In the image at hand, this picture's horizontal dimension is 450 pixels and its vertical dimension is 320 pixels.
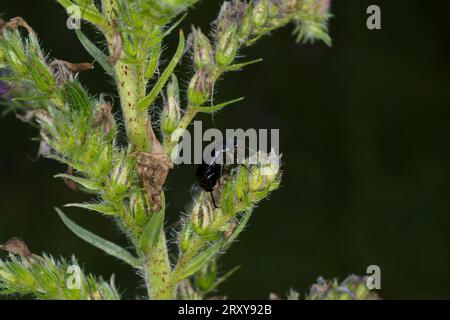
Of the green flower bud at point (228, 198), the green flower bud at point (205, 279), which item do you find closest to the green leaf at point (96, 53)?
the green flower bud at point (228, 198)

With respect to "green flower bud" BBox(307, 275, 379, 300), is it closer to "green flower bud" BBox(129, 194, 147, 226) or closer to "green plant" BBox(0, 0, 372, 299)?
"green plant" BBox(0, 0, 372, 299)

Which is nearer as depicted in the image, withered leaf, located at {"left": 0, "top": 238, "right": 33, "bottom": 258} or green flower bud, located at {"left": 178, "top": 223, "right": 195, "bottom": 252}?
withered leaf, located at {"left": 0, "top": 238, "right": 33, "bottom": 258}

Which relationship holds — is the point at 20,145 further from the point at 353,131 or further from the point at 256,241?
the point at 353,131

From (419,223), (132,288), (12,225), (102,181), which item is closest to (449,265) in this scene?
(419,223)

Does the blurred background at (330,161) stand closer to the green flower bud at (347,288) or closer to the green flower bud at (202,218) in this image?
the green flower bud at (347,288)

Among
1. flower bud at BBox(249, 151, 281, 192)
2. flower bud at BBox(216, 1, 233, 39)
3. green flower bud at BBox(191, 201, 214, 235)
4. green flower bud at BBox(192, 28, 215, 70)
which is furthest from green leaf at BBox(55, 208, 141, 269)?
flower bud at BBox(216, 1, 233, 39)
